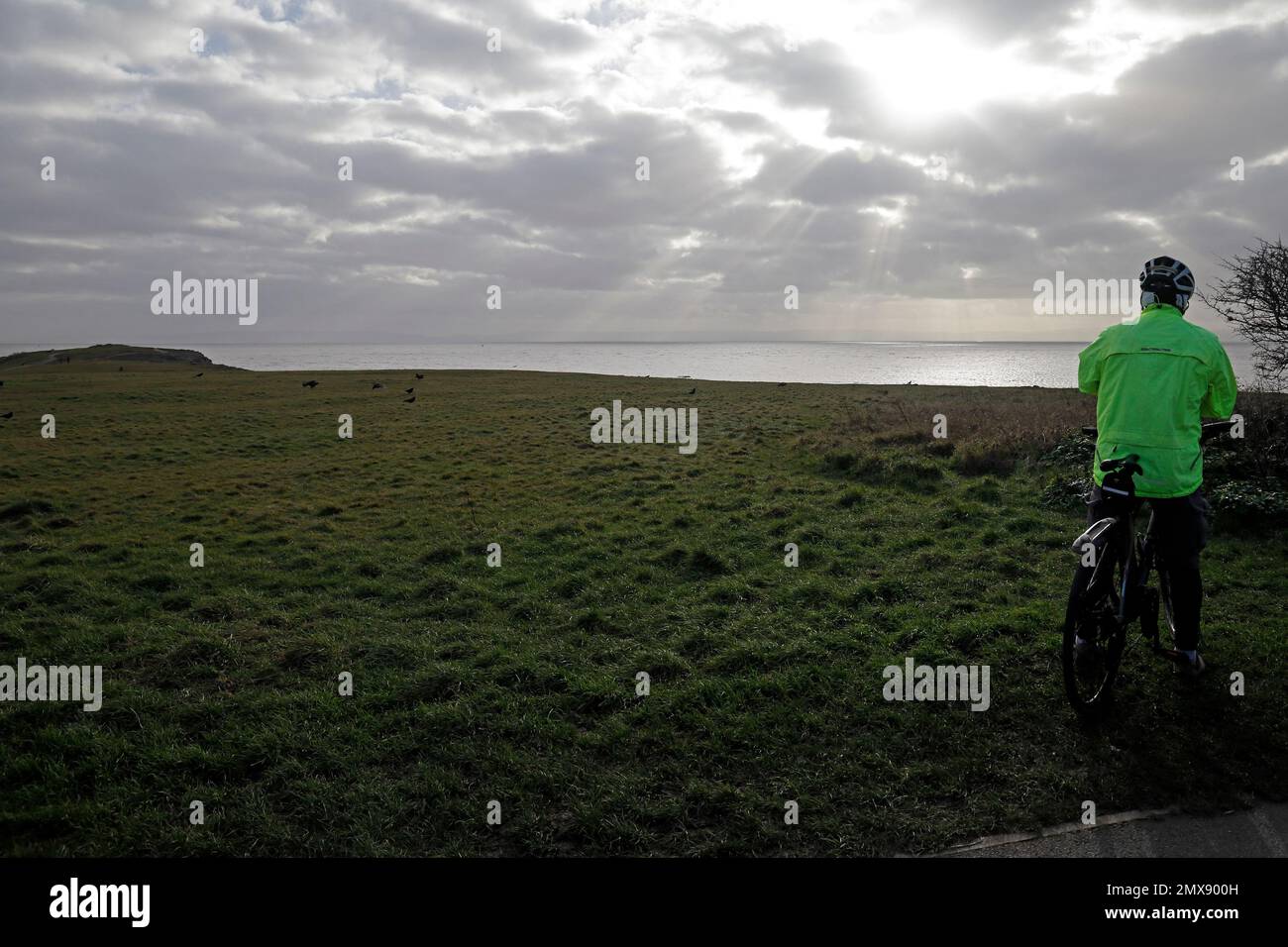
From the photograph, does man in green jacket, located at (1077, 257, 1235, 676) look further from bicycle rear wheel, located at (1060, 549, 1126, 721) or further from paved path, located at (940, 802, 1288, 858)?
paved path, located at (940, 802, 1288, 858)

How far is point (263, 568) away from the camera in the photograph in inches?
413

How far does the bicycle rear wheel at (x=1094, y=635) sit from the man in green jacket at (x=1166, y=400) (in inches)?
6.2

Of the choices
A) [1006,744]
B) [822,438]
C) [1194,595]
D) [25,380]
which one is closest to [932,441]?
[822,438]

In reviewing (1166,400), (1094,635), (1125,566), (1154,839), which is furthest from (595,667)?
(1166,400)

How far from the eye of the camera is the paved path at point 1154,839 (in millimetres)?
4262

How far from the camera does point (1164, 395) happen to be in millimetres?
5453

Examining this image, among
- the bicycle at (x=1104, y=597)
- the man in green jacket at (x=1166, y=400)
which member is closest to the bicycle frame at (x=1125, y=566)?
the bicycle at (x=1104, y=597)

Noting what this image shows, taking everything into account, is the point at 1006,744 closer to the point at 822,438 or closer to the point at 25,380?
the point at 822,438

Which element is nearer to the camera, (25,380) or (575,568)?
(575,568)

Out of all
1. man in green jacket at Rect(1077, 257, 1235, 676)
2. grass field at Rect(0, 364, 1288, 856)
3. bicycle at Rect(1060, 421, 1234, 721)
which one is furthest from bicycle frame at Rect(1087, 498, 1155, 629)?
grass field at Rect(0, 364, 1288, 856)

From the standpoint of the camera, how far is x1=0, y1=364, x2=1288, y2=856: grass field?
4.73 metres

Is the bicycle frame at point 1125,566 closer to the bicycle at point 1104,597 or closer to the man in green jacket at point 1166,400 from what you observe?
the bicycle at point 1104,597
